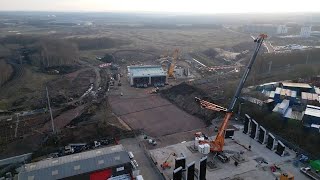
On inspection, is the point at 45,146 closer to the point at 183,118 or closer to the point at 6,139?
the point at 6,139

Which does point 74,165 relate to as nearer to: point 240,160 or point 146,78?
point 240,160

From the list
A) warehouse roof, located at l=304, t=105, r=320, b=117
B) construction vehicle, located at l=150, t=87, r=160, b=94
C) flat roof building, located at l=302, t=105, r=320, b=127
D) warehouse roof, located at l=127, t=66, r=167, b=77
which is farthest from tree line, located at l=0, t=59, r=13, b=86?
warehouse roof, located at l=304, t=105, r=320, b=117

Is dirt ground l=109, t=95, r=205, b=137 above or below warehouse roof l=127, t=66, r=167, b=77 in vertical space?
below

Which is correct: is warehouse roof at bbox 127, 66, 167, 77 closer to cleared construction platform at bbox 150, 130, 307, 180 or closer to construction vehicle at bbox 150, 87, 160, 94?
construction vehicle at bbox 150, 87, 160, 94

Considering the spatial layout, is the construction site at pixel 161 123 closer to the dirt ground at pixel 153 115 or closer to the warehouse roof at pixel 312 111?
the dirt ground at pixel 153 115

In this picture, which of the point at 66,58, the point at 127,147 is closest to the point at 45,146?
the point at 127,147
